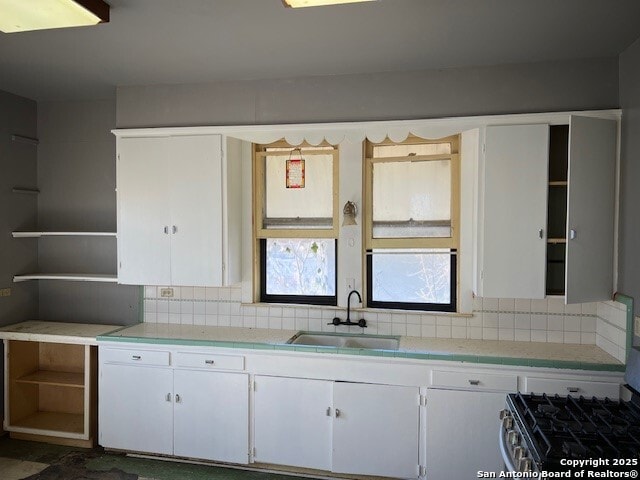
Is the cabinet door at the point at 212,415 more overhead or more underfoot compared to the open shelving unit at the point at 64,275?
more underfoot

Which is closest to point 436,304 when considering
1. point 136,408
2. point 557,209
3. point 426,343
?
point 426,343

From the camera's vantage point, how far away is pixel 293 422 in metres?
2.84

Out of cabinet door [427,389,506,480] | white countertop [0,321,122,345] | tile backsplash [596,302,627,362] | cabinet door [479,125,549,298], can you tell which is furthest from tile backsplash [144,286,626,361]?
cabinet door [427,389,506,480]

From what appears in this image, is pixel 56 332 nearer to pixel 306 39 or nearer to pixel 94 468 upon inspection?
pixel 94 468

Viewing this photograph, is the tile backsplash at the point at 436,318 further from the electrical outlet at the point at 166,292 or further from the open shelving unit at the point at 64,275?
the open shelving unit at the point at 64,275

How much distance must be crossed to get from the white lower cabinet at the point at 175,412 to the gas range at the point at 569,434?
1663mm

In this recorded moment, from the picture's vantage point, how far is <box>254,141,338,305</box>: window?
338 centimetres

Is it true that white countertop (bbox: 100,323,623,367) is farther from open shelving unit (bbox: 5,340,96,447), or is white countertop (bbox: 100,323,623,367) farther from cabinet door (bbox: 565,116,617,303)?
open shelving unit (bbox: 5,340,96,447)

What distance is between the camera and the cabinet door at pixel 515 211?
2742 millimetres

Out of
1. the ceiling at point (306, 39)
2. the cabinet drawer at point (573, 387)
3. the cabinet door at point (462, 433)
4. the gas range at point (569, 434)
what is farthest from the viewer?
the cabinet door at point (462, 433)

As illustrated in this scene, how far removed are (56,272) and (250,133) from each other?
2166mm

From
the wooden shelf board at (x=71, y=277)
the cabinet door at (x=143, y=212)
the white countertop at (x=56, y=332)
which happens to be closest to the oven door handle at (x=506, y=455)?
the cabinet door at (x=143, y=212)

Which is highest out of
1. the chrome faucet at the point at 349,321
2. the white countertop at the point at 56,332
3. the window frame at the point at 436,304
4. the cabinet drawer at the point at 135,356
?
the window frame at the point at 436,304

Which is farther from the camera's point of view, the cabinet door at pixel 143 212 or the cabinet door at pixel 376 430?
A: the cabinet door at pixel 143 212
